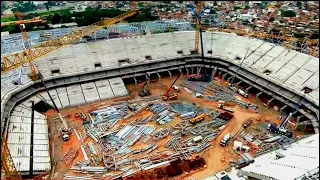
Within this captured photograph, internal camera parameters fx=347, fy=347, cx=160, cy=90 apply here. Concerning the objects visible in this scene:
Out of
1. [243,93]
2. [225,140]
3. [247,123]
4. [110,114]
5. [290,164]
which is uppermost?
[290,164]

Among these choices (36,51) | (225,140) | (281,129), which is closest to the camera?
(225,140)

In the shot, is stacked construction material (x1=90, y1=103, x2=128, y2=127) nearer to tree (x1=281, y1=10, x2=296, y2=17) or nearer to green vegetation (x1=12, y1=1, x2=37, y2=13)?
tree (x1=281, y1=10, x2=296, y2=17)

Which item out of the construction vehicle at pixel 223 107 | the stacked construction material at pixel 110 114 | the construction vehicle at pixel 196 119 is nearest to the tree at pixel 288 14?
the construction vehicle at pixel 223 107

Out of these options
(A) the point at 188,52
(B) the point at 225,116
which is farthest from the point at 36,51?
(B) the point at 225,116

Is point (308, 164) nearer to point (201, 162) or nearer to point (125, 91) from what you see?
point (201, 162)

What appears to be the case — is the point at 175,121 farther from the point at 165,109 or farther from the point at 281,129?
the point at 281,129

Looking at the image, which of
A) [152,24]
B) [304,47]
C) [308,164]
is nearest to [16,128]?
[308,164]
